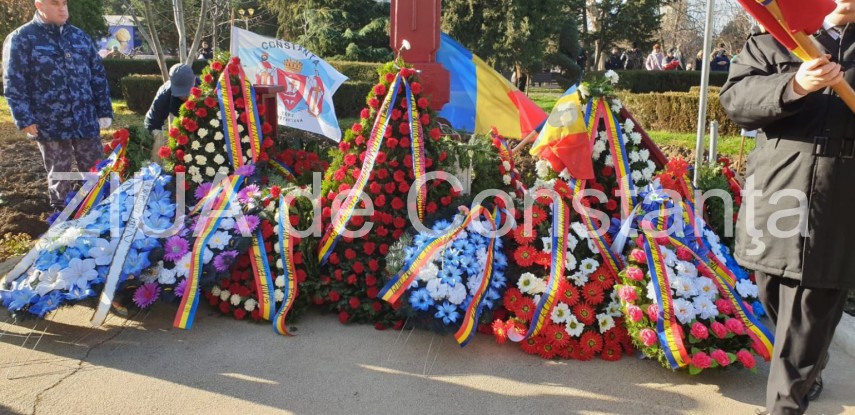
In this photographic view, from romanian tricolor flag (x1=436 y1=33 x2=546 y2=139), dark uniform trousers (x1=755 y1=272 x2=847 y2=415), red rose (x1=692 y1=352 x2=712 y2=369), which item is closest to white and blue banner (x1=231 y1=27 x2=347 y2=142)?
romanian tricolor flag (x1=436 y1=33 x2=546 y2=139)

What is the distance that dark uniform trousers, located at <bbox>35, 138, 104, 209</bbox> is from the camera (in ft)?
16.1

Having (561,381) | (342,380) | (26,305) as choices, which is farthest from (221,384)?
(561,381)

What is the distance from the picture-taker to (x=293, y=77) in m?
7.22

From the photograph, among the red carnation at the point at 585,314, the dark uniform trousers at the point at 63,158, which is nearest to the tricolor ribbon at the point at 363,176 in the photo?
the red carnation at the point at 585,314

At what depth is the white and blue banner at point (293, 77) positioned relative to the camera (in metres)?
7.20

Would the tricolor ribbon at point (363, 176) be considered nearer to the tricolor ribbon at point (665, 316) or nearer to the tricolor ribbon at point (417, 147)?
the tricolor ribbon at point (417, 147)

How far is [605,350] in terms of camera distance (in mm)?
3383

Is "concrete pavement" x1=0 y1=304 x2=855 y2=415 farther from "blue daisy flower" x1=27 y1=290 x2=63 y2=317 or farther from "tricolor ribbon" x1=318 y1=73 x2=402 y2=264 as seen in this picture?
"tricolor ribbon" x1=318 y1=73 x2=402 y2=264

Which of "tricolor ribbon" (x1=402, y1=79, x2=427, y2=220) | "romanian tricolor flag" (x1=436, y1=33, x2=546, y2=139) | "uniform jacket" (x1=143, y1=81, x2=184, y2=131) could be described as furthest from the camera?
"romanian tricolor flag" (x1=436, y1=33, x2=546, y2=139)

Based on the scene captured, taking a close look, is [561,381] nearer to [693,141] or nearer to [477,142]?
[477,142]

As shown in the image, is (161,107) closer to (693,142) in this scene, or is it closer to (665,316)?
(665,316)

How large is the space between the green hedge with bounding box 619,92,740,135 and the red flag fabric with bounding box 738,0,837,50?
8630 mm

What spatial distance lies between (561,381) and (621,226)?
100cm

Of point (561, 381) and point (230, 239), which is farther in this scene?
point (230, 239)
